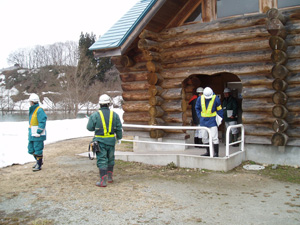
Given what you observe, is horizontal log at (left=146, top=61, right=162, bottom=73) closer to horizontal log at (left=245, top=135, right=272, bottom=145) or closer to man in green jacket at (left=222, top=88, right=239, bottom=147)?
man in green jacket at (left=222, top=88, right=239, bottom=147)

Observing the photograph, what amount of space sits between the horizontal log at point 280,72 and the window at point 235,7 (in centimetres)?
200

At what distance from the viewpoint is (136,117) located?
10.6m

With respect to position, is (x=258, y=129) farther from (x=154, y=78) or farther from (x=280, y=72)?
(x=154, y=78)

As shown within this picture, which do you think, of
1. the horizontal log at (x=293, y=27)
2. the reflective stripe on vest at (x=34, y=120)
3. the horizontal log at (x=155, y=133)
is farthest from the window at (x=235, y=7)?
the reflective stripe on vest at (x=34, y=120)

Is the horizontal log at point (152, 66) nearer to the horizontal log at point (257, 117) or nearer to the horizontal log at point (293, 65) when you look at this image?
the horizontal log at point (257, 117)

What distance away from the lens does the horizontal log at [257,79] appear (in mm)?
8389

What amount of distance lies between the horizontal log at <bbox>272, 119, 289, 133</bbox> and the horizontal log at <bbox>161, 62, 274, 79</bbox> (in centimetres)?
143

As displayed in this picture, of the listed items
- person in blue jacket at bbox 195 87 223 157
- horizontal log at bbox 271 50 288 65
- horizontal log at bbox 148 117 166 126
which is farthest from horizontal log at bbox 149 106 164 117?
horizontal log at bbox 271 50 288 65

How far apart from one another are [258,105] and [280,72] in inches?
42.7

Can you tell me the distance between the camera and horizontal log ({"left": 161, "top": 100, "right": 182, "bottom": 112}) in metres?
9.92

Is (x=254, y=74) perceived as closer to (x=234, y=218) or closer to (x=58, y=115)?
(x=234, y=218)

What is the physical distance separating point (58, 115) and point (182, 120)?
80.0 ft

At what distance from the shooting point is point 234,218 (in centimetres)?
482

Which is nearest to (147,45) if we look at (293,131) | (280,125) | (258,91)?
(258,91)
